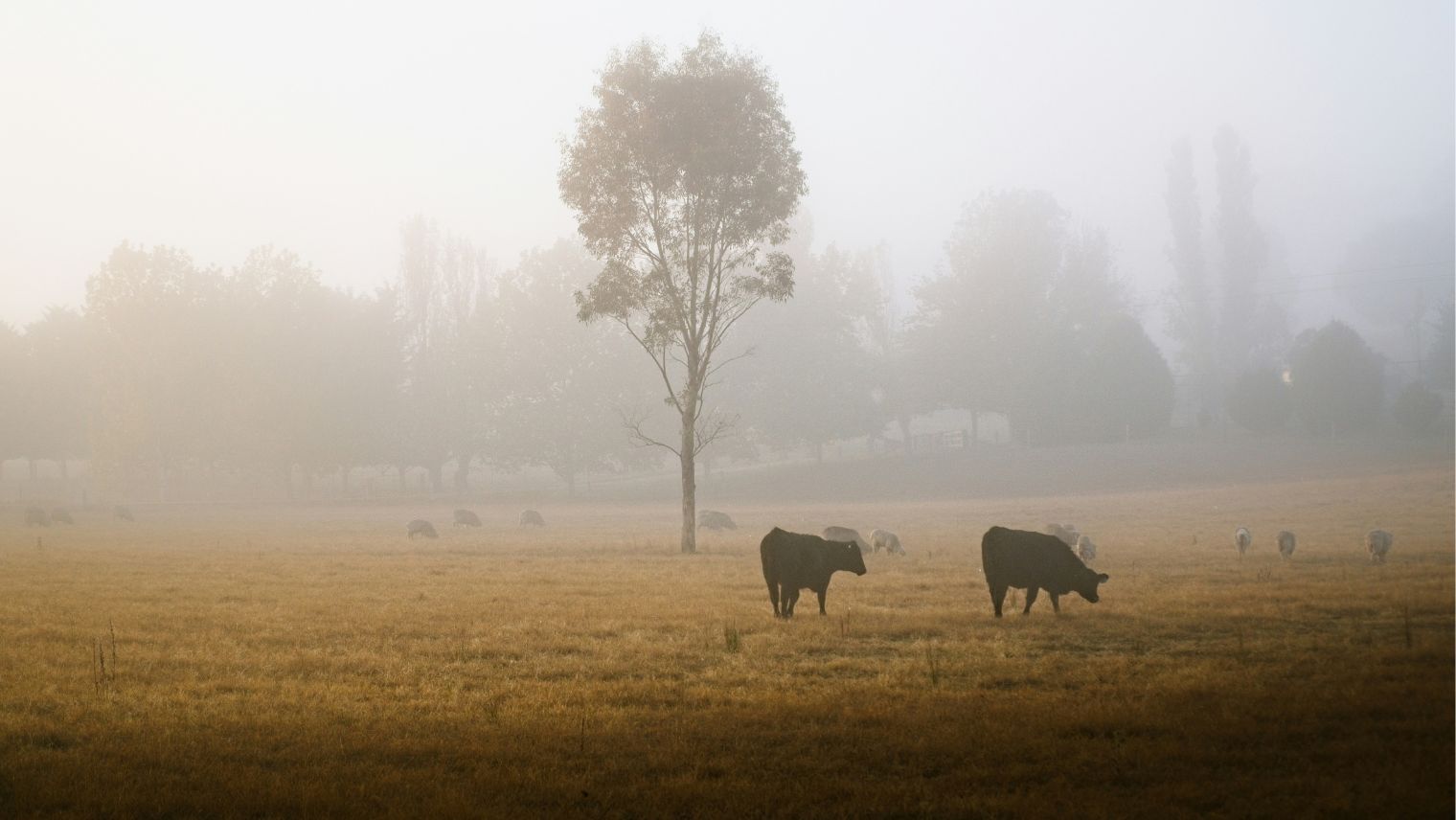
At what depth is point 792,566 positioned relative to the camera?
54.7 ft

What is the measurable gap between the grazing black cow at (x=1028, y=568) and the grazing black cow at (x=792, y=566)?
2.82 meters

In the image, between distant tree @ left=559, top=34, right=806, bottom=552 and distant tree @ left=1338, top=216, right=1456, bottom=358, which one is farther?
distant tree @ left=559, top=34, right=806, bottom=552

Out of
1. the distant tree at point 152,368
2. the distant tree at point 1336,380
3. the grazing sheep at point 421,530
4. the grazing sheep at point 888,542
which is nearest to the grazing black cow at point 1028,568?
the grazing sheep at point 888,542

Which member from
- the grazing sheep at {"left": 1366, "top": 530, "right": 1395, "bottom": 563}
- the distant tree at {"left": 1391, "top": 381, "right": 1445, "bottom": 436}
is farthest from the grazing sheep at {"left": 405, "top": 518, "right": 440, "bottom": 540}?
the distant tree at {"left": 1391, "top": 381, "right": 1445, "bottom": 436}

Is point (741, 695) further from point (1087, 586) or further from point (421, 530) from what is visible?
point (421, 530)

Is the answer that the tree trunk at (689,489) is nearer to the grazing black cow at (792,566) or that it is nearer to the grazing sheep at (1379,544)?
the grazing black cow at (792,566)

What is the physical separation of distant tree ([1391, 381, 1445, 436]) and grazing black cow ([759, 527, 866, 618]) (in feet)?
34.0

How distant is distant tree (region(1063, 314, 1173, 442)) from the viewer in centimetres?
7275

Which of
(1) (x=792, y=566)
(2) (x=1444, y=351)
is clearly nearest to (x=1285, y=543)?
(2) (x=1444, y=351)

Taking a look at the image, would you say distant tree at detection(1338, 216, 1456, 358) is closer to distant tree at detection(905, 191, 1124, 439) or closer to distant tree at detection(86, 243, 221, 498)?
distant tree at detection(905, 191, 1124, 439)

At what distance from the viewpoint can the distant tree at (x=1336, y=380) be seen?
2899 cm

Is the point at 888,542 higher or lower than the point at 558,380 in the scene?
lower

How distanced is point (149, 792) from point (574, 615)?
9864mm

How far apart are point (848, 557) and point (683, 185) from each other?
64.4 feet
